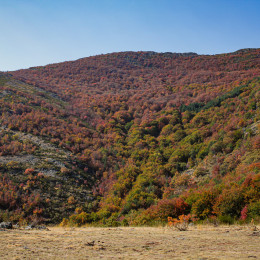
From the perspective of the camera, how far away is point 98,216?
24625 mm

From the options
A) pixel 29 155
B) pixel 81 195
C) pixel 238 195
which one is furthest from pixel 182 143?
pixel 29 155

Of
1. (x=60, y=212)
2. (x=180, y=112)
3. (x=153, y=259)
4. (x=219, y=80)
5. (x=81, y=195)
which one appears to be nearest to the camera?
(x=153, y=259)

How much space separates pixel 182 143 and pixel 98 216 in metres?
20.5

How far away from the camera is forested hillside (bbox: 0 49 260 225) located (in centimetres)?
1991

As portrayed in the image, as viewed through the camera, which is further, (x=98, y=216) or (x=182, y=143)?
Result: (x=182, y=143)

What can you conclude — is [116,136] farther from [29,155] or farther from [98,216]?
[98,216]

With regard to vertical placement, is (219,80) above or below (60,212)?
above

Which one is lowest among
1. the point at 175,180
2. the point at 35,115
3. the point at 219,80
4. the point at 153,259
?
the point at 175,180

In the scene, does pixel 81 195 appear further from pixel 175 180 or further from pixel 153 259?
pixel 153 259

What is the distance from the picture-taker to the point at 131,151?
136 ft

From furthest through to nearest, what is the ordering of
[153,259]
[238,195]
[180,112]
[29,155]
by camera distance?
1. [180,112]
2. [29,155]
3. [238,195]
4. [153,259]

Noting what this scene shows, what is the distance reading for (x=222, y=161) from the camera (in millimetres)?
25469

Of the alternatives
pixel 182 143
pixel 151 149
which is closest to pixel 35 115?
pixel 151 149

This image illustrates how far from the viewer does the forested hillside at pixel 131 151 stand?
1991 centimetres
